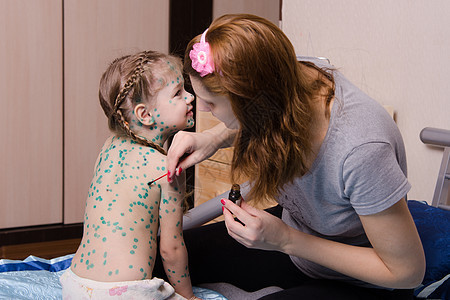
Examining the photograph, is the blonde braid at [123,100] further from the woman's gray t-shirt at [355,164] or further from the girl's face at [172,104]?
the woman's gray t-shirt at [355,164]

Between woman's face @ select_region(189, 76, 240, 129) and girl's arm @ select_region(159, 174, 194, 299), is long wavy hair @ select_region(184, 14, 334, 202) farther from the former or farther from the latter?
girl's arm @ select_region(159, 174, 194, 299)

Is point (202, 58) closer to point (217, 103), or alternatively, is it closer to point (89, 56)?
point (217, 103)

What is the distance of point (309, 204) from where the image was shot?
1114mm

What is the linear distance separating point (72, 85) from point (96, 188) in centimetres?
191

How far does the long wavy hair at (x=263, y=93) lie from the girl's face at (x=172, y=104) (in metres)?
0.33

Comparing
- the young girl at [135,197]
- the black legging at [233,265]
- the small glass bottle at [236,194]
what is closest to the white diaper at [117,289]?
the young girl at [135,197]

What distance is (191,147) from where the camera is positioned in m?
1.16

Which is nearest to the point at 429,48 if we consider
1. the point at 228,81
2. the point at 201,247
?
the point at 201,247

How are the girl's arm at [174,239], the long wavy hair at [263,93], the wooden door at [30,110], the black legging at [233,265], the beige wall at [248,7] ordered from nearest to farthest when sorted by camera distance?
the long wavy hair at [263,93], the girl's arm at [174,239], the black legging at [233,265], the wooden door at [30,110], the beige wall at [248,7]

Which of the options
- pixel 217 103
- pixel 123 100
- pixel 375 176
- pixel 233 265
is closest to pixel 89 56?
pixel 123 100

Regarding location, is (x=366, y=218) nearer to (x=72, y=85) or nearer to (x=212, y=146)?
(x=212, y=146)

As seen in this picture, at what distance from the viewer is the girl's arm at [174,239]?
1.23 metres

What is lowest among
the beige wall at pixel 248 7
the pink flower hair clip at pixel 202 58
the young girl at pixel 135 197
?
the young girl at pixel 135 197

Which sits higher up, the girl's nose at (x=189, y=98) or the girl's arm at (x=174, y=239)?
the girl's nose at (x=189, y=98)
